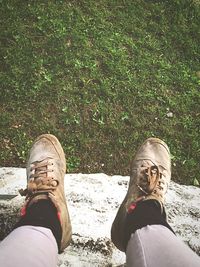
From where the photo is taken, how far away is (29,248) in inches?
66.5

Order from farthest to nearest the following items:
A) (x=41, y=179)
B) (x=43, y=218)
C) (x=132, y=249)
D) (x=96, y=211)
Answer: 1. (x=96, y=211)
2. (x=41, y=179)
3. (x=43, y=218)
4. (x=132, y=249)

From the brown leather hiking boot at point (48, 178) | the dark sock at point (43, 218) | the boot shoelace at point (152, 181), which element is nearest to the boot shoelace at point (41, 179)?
the brown leather hiking boot at point (48, 178)

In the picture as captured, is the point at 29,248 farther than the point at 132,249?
No

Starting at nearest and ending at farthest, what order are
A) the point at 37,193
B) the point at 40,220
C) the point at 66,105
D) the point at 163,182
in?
the point at 40,220
the point at 37,193
the point at 163,182
the point at 66,105

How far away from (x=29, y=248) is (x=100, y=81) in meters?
2.11

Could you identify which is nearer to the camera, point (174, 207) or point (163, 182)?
point (163, 182)

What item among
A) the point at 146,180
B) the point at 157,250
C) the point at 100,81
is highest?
the point at 100,81

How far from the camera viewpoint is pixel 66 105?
334cm

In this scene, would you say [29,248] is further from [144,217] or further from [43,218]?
[144,217]

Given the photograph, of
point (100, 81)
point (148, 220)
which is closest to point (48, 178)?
point (148, 220)

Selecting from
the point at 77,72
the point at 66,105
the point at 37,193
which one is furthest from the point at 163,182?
the point at 77,72

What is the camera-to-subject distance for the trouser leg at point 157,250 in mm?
1630

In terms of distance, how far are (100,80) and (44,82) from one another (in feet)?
1.74

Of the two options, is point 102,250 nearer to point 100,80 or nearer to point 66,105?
point 66,105
